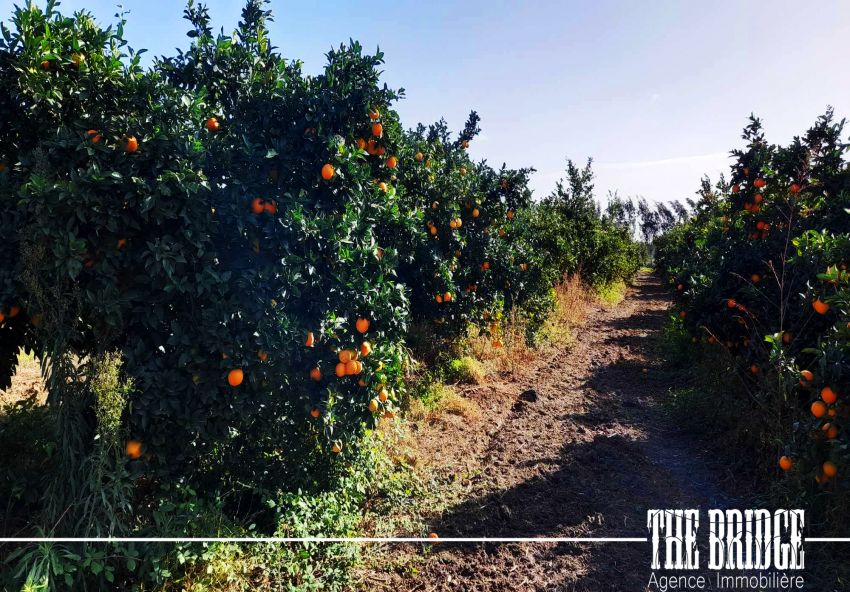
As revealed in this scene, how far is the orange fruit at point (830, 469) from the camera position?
276 centimetres

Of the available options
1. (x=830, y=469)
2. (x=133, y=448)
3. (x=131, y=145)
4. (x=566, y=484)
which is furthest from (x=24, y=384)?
(x=830, y=469)

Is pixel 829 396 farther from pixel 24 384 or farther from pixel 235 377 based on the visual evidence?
pixel 24 384

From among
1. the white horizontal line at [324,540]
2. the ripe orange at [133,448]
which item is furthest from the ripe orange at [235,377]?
the white horizontal line at [324,540]

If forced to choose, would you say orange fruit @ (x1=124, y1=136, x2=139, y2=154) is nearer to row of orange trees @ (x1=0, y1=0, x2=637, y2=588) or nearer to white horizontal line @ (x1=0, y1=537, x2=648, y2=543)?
row of orange trees @ (x1=0, y1=0, x2=637, y2=588)

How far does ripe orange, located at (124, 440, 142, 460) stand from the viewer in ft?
8.80

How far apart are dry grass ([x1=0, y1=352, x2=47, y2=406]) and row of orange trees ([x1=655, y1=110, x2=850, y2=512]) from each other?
234 inches

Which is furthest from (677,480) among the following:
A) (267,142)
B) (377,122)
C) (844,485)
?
(267,142)

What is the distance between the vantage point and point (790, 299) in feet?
14.9

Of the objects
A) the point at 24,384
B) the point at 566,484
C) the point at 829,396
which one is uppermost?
the point at 829,396

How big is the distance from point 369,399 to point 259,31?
3063 millimetres

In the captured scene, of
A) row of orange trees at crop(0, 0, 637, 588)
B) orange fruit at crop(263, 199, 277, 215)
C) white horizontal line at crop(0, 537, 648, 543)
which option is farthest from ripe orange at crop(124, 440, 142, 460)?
orange fruit at crop(263, 199, 277, 215)

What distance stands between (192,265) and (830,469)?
12.5 feet

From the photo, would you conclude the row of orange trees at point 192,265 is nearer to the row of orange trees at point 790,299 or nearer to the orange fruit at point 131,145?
the orange fruit at point 131,145

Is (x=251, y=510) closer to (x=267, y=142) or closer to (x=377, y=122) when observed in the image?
(x=267, y=142)
